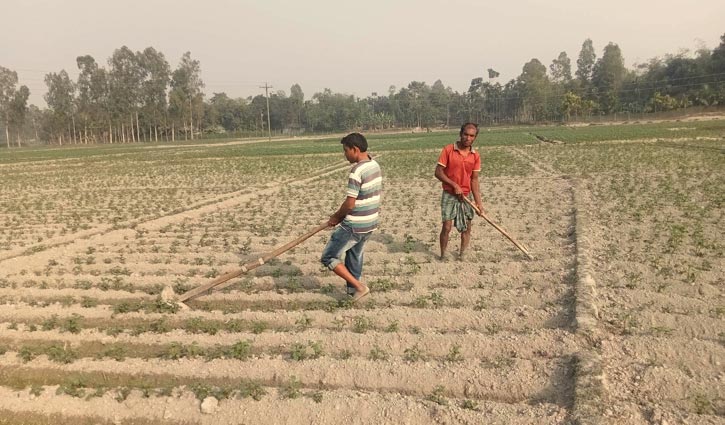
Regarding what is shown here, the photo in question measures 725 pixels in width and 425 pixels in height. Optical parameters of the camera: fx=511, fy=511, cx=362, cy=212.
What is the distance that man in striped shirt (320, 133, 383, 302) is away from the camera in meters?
4.96

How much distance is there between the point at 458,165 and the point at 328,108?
98155 mm

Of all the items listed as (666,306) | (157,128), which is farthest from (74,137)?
(666,306)

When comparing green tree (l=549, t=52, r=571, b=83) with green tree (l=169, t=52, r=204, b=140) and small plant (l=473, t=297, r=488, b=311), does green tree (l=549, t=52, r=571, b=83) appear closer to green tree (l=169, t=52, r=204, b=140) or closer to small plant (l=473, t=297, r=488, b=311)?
green tree (l=169, t=52, r=204, b=140)

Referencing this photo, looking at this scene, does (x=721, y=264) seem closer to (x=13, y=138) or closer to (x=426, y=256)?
(x=426, y=256)

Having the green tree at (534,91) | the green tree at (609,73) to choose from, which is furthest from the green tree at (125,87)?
the green tree at (609,73)

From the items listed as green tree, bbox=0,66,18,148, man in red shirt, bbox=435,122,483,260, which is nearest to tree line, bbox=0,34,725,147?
green tree, bbox=0,66,18,148

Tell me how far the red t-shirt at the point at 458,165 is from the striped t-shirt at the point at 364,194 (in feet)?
4.92

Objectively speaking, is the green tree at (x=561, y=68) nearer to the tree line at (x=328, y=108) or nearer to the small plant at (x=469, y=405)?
the tree line at (x=328, y=108)

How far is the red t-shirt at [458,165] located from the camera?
6.32m

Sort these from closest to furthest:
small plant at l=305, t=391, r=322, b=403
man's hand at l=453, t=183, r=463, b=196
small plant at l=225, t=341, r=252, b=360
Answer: small plant at l=305, t=391, r=322, b=403 < small plant at l=225, t=341, r=252, b=360 < man's hand at l=453, t=183, r=463, b=196

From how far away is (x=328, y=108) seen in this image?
102 m

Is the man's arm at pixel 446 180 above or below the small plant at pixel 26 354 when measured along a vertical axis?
above

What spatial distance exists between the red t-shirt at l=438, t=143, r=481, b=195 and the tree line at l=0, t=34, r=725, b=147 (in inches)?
2779

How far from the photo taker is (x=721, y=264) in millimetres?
5836
